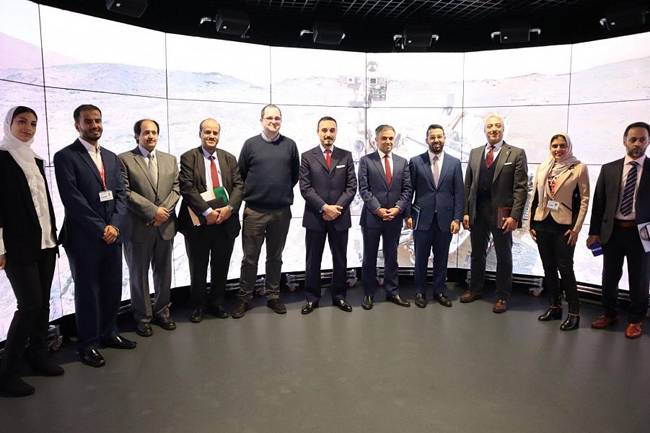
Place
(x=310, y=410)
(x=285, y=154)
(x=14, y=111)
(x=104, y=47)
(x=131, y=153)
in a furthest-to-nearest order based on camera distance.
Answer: (x=285, y=154) → (x=104, y=47) → (x=131, y=153) → (x=14, y=111) → (x=310, y=410)

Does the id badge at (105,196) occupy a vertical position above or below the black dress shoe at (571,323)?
above

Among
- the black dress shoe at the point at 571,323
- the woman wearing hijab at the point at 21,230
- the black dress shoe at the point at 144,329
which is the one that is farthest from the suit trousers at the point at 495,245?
the woman wearing hijab at the point at 21,230

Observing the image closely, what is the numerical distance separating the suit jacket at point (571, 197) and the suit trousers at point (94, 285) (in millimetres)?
3616

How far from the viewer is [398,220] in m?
4.36

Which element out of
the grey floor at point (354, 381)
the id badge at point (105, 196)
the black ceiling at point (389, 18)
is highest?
the black ceiling at point (389, 18)

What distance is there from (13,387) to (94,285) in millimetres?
762

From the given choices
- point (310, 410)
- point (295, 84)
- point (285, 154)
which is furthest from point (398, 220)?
point (310, 410)

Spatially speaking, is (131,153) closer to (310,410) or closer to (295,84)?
(295,84)

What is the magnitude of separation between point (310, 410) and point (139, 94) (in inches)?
127

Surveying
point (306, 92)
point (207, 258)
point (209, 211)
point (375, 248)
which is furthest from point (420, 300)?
point (306, 92)

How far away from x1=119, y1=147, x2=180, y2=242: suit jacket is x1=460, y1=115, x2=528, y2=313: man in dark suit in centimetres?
289

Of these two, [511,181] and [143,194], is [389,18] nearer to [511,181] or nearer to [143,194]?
[511,181]

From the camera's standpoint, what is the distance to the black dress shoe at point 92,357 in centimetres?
310

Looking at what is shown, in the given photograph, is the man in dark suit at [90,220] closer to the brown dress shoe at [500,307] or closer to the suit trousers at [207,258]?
the suit trousers at [207,258]
